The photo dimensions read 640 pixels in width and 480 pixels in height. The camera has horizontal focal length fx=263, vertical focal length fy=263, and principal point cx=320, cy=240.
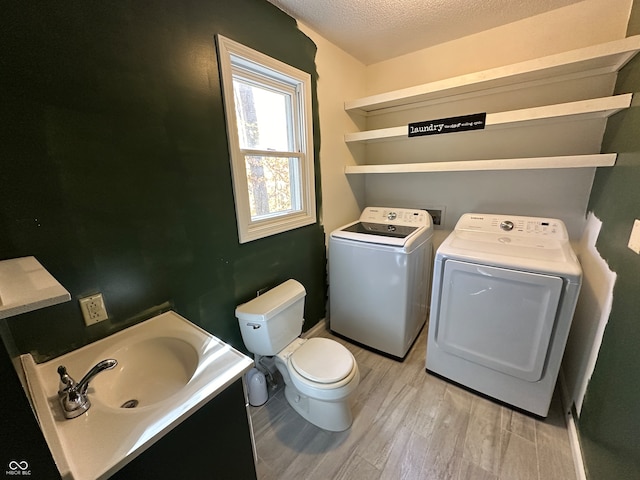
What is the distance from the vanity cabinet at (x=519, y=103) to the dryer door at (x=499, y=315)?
0.75 metres

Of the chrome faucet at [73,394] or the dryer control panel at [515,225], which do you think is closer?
the chrome faucet at [73,394]

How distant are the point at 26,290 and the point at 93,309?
23.2 inches

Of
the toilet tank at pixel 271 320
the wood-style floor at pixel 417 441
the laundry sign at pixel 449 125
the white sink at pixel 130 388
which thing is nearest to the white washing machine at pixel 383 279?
the wood-style floor at pixel 417 441

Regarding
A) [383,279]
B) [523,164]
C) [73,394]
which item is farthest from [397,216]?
[73,394]

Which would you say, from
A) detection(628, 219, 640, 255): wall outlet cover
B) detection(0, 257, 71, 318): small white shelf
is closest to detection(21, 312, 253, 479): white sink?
detection(0, 257, 71, 318): small white shelf

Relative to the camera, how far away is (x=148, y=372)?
109cm

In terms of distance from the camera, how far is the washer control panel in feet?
6.99

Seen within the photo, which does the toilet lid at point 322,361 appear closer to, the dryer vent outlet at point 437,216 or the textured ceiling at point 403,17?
the dryer vent outlet at point 437,216

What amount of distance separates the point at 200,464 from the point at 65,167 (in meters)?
1.12

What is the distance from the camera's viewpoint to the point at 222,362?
37.3 inches

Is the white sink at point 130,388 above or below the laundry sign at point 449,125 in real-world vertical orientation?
below

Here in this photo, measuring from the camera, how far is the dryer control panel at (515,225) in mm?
A: 1661

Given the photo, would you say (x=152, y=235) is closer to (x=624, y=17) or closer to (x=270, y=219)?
(x=270, y=219)

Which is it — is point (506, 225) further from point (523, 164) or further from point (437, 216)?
point (437, 216)
